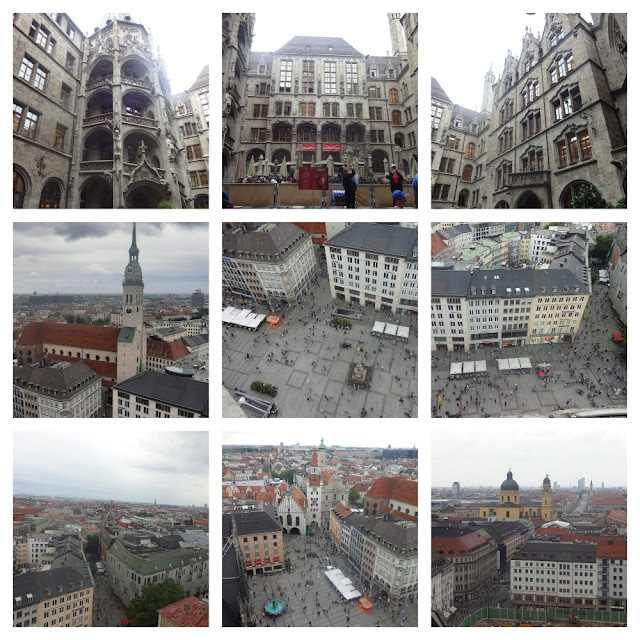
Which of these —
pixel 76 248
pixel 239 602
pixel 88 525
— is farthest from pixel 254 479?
pixel 76 248

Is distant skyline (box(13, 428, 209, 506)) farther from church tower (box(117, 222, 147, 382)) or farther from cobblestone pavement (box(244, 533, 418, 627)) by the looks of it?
cobblestone pavement (box(244, 533, 418, 627))

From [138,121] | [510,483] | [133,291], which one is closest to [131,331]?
[133,291]

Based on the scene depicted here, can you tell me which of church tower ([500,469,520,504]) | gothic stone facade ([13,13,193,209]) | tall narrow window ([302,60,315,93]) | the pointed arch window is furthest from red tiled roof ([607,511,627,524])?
the pointed arch window

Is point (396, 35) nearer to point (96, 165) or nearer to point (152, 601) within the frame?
point (96, 165)

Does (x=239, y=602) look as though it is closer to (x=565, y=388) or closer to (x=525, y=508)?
(x=525, y=508)

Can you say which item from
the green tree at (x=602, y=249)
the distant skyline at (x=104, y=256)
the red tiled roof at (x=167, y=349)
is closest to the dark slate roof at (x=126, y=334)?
the red tiled roof at (x=167, y=349)
